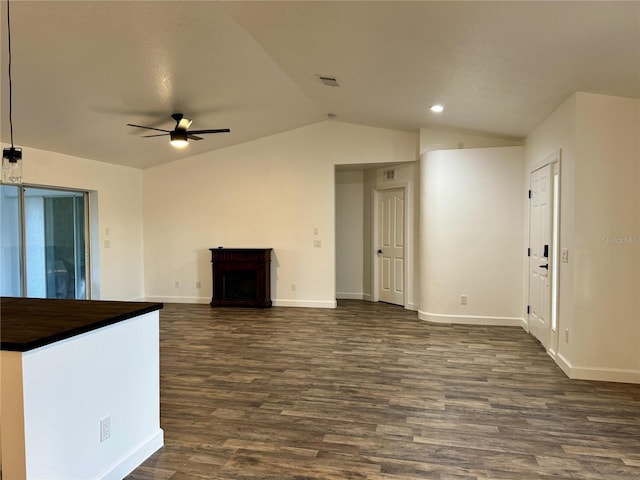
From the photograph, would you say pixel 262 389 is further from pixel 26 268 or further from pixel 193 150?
pixel 193 150

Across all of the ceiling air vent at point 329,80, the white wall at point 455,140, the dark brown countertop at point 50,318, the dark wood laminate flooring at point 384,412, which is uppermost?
the ceiling air vent at point 329,80

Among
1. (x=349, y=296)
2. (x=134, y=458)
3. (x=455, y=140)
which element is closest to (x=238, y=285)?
(x=349, y=296)

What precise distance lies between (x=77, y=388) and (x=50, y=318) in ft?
1.39

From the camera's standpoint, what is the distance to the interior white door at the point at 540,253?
4383mm

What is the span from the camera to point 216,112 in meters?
5.47

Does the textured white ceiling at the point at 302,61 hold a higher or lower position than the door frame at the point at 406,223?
higher

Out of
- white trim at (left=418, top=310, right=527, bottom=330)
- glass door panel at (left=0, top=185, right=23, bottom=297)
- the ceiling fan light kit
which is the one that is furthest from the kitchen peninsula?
white trim at (left=418, top=310, right=527, bottom=330)

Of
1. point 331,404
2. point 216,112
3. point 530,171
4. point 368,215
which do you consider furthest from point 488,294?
point 216,112

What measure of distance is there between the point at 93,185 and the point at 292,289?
367 cm

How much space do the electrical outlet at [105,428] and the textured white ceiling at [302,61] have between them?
2.83m

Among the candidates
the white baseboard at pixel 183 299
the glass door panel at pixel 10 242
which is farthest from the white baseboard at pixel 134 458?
the white baseboard at pixel 183 299

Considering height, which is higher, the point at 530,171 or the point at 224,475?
the point at 530,171

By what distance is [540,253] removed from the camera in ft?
15.3

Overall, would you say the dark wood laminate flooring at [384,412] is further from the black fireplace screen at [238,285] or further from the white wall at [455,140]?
the white wall at [455,140]
